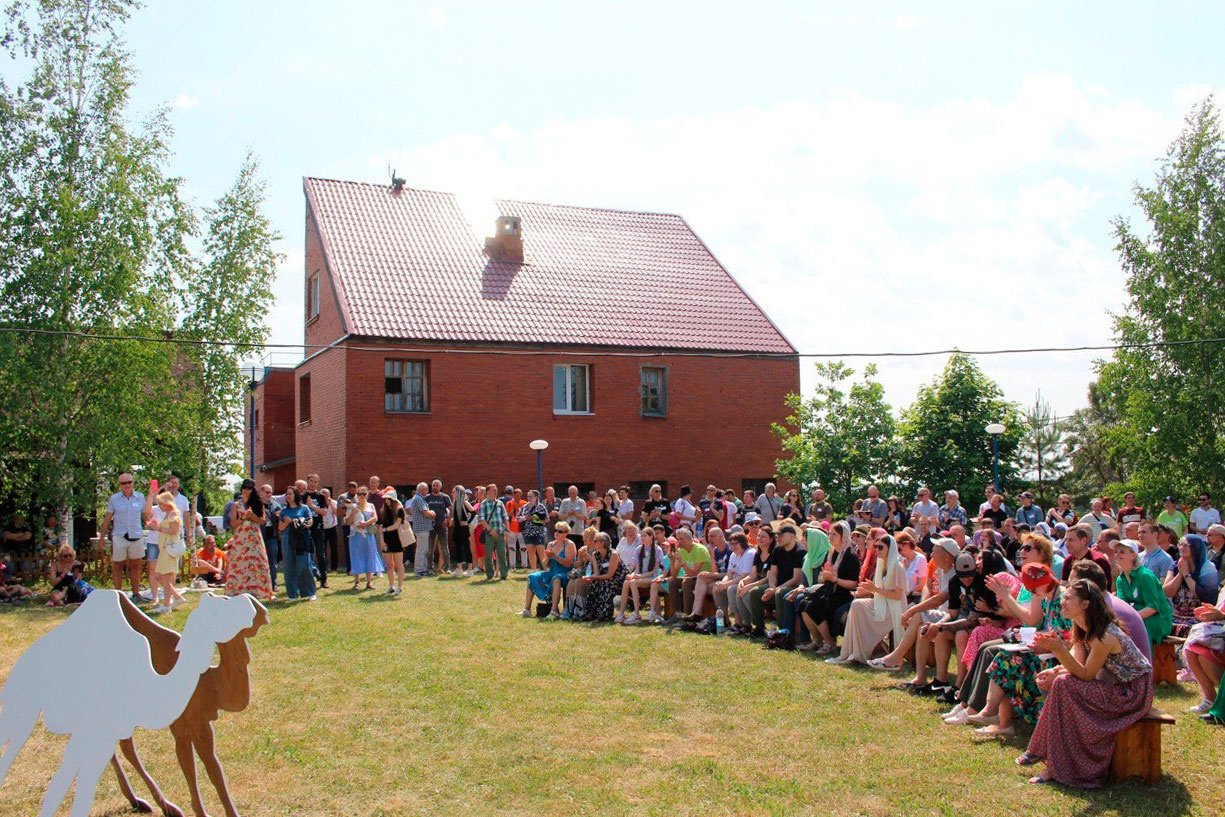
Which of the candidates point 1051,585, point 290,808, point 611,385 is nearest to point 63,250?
point 611,385

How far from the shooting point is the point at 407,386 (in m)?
26.8

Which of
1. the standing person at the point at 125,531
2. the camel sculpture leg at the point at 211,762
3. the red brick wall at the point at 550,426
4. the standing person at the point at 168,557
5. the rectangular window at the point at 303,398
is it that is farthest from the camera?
the rectangular window at the point at 303,398

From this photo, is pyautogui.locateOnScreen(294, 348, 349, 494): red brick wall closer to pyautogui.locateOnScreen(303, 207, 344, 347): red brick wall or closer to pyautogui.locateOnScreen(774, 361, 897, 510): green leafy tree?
pyautogui.locateOnScreen(303, 207, 344, 347): red brick wall

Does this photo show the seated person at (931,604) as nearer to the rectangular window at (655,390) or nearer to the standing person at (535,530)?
the standing person at (535,530)

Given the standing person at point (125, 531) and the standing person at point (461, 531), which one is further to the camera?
the standing person at point (461, 531)

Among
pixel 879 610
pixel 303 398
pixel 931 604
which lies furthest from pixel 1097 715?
pixel 303 398

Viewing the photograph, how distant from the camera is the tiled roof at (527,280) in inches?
1072

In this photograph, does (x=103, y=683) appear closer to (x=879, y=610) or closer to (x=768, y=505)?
(x=879, y=610)

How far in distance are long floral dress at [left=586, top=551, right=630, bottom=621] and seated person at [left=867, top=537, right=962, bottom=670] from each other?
4.74m

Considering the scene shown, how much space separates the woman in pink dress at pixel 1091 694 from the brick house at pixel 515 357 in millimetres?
20379

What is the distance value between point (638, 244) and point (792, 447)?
33.4 ft

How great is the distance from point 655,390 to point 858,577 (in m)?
18.2

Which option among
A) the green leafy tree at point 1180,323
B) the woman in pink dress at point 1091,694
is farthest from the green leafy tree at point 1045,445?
the woman in pink dress at point 1091,694

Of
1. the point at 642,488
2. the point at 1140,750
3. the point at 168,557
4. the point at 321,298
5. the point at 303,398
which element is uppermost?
the point at 321,298
